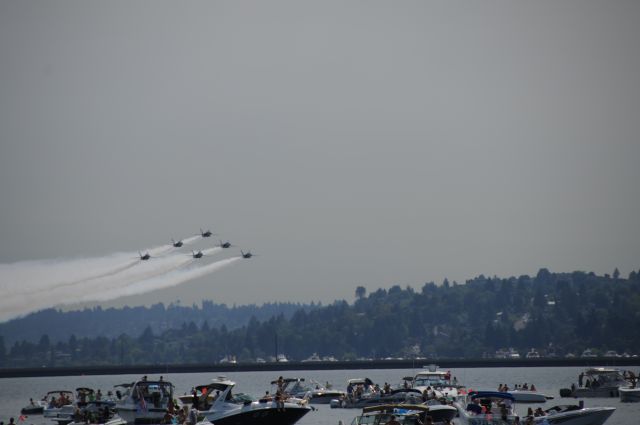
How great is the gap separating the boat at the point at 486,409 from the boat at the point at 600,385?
1622 inches

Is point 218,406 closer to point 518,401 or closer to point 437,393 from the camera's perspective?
point 437,393

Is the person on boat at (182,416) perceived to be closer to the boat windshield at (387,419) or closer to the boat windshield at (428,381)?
the boat windshield at (387,419)

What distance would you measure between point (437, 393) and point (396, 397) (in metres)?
4.76

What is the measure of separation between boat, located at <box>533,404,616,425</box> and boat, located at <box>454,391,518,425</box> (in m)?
2.90

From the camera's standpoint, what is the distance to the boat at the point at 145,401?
7612 centimetres

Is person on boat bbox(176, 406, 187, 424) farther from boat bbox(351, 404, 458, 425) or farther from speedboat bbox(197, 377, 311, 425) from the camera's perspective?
boat bbox(351, 404, 458, 425)

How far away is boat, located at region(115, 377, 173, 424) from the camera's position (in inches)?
2997

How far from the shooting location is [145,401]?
76812 mm

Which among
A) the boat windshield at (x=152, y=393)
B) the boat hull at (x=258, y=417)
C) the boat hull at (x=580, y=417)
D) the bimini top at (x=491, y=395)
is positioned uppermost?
the boat windshield at (x=152, y=393)

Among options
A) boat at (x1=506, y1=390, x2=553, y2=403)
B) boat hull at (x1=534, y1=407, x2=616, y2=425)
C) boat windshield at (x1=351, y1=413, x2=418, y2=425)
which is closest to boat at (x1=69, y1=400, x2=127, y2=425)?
boat windshield at (x1=351, y1=413, x2=418, y2=425)

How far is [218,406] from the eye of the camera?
248ft

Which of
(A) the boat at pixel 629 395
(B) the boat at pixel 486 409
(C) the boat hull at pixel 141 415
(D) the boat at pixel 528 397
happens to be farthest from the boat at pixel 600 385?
(C) the boat hull at pixel 141 415

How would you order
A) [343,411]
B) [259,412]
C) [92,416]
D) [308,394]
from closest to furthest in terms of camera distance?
[259,412] → [92,416] → [343,411] → [308,394]

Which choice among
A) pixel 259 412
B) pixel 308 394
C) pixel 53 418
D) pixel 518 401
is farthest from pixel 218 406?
pixel 518 401
